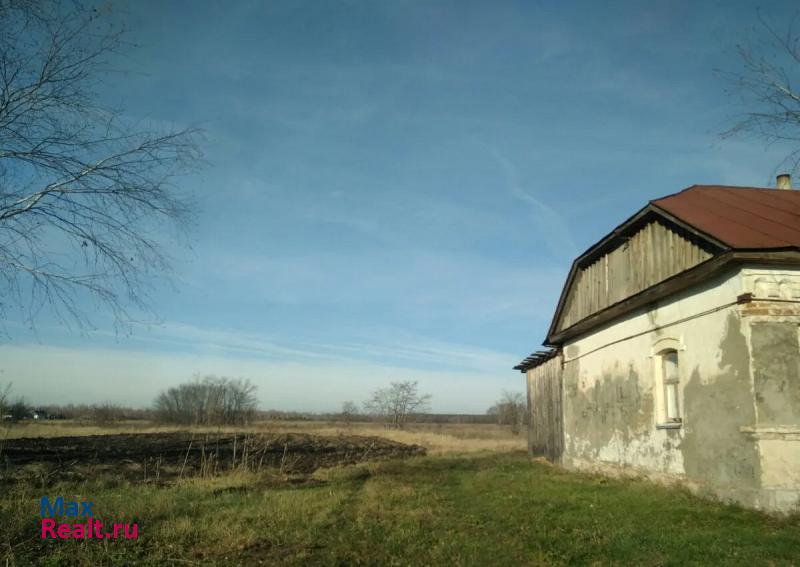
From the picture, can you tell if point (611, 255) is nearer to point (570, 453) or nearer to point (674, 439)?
point (674, 439)

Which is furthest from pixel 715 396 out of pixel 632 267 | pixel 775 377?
pixel 632 267

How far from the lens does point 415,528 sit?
311 inches

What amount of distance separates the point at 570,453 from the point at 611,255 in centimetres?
590

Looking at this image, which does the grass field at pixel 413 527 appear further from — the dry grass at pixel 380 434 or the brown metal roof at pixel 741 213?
the dry grass at pixel 380 434

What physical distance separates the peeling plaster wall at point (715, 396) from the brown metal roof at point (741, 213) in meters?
0.64

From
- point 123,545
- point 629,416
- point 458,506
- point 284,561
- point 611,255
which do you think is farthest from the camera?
point 611,255

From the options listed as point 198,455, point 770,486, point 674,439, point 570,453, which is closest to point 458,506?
point 674,439

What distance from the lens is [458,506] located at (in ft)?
33.0

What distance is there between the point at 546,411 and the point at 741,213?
9975 millimetres

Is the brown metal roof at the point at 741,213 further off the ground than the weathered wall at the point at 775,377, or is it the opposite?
the brown metal roof at the point at 741,213

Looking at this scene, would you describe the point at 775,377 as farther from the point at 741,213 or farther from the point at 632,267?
the point at 632,267

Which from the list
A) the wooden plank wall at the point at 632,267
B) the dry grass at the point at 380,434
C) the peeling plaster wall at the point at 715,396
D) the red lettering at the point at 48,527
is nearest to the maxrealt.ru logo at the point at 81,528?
the red lettering at the point at 48,527

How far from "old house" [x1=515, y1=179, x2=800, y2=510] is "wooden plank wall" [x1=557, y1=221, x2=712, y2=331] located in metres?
0.04

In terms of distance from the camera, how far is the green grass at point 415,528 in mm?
6324
